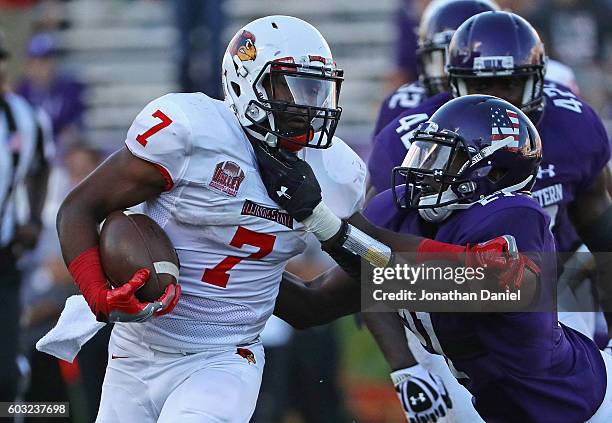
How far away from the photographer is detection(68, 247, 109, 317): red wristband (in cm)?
364

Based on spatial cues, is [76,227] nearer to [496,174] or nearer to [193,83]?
[496,174]

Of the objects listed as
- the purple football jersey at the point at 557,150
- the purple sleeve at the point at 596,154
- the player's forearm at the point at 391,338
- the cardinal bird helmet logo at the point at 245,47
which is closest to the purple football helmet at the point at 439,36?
the purple football jersey at the point at 557,150

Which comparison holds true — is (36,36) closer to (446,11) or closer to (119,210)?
(446,11)

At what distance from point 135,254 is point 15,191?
3425 millimetres

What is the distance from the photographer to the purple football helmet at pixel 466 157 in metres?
3.90

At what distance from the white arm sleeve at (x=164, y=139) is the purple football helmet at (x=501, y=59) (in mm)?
1488

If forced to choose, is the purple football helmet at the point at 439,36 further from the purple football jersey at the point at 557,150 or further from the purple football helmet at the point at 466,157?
the purple football helmet at the point at 466,157

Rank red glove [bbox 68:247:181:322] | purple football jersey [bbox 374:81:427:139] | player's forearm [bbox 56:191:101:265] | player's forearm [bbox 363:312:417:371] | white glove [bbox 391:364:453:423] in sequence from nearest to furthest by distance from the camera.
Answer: red glove [bbox 68:247:181:322] → player's forearm [bbox 56:191:101:265] → white glove [bbox 391:364:453:423] → player's forearm [bbox 363:312:417:371] → purple football jersey [bbox 374:81:427:139]

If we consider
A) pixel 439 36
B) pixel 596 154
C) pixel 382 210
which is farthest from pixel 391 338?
pixel 439 36

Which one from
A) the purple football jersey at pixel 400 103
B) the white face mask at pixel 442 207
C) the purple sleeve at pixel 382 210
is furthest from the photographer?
the purple football jersey at pixel 400 103

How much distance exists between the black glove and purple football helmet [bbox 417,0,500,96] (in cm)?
188

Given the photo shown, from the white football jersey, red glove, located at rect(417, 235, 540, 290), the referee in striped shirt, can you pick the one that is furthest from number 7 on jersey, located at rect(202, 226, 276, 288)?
the referee in striped shirt

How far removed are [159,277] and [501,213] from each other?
1.05 metres

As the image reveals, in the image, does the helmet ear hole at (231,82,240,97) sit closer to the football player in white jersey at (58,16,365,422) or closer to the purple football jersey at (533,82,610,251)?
the football player in white jersey at (58,16,365,422)
